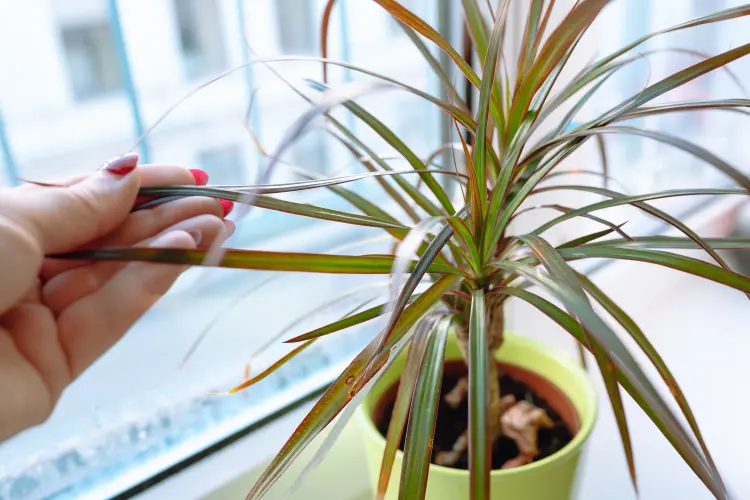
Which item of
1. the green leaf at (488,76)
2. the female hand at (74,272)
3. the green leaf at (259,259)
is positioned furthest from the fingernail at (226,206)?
the green leaf at (488,76)

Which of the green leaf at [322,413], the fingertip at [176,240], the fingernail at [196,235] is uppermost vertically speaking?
the fingertip at [176,240]

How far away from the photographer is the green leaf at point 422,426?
45 centimetres

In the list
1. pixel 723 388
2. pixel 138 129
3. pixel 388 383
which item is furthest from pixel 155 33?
pixel 723 388

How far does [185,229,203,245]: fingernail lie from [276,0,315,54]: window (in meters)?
0.59

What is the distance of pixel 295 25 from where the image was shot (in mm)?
1028

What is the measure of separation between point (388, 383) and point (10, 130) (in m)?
0.54

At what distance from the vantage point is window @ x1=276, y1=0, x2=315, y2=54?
1.01 meters

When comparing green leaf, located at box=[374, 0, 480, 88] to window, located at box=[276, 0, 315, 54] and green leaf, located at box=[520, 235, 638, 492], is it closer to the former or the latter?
green leaf, located at box=[520, 235, 638, 492]

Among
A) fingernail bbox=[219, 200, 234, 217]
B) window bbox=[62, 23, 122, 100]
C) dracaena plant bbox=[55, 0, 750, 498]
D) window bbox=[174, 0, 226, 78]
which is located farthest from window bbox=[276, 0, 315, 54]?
fingernail bbox=[219, 200, 234, 217]

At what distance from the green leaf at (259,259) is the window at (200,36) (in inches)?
21.8

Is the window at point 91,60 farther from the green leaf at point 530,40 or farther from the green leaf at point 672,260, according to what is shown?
the green leaf at point 672,260

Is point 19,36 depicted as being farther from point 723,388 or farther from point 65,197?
point 723,388

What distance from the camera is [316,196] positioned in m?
1.05

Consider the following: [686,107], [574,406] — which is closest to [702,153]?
[686,107]
